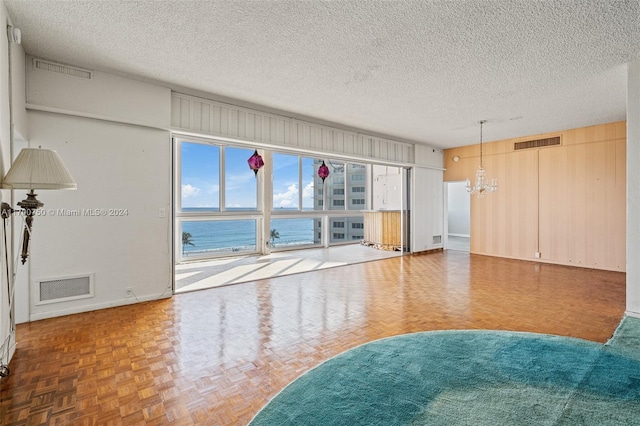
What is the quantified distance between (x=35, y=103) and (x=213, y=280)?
340 centimetres

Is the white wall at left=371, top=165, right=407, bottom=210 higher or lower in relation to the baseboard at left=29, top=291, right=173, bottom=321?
higher

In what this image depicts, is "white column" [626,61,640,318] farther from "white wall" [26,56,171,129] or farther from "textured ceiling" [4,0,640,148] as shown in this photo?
"white wall" [26,56,171,129]

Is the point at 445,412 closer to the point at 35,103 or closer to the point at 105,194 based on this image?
the point at 105,194

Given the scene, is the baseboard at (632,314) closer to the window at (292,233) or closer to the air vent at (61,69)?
the air vent at (61,69)

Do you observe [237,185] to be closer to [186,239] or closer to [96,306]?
[186,239]

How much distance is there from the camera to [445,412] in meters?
1.89

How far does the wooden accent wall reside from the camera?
625 centimetres

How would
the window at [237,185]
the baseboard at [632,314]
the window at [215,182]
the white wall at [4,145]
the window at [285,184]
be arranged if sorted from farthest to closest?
the window at [285,184] → the window at [237,185] → the window at [215,182] → the baseboard at [632,314] → the white wall at [4,145]

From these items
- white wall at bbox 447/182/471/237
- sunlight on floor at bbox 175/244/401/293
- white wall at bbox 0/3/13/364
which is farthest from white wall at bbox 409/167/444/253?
white wall at bbox 0/3/13/364

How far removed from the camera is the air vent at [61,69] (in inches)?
140

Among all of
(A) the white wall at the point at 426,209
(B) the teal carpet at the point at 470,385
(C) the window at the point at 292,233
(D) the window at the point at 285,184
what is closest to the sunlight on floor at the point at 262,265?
(C) the window at the point at 292,233

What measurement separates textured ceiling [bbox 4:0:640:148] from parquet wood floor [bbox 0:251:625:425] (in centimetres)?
299

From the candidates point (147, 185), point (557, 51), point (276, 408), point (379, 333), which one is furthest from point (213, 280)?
point (557, 51)

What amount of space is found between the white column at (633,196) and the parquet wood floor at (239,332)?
307 millimetres
